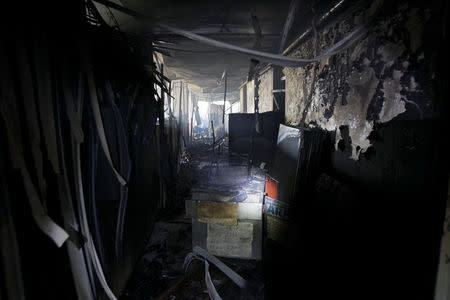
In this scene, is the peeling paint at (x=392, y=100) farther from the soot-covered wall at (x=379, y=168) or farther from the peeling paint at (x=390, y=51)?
the peeling paint at (x=390, y=51)

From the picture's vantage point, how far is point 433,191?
1.27m

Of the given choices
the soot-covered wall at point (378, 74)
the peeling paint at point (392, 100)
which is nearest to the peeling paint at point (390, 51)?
the soot-covered wall at point (378, 74)

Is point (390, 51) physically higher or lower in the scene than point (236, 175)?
higher

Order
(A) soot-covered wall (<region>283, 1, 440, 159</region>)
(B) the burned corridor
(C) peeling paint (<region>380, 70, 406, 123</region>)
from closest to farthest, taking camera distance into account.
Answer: (B) the burned corridor < (A) soot-covered wall (<region>283, 1, 440, 159</region>) < (C) peeling paint (<region>380, 70, 406, 123</region>)

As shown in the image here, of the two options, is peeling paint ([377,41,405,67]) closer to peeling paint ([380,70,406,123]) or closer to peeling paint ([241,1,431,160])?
peeling paint ([241,1,431,160])

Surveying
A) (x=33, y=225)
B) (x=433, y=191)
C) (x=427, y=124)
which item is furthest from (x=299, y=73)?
(x=33, y=225)

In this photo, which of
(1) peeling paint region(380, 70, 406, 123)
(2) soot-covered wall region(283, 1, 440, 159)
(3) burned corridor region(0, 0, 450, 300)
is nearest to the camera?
(3) burned corridor region(0, 0, 450, 300)

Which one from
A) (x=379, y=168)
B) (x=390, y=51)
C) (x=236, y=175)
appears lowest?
(x=236, y=175)

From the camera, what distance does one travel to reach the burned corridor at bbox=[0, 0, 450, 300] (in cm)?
120

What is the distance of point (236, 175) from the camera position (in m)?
3.69

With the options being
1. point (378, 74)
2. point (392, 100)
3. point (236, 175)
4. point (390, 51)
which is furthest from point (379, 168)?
point (236, 175)

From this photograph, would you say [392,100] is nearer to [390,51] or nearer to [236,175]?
[390,51]

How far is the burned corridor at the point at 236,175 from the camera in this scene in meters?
1.20

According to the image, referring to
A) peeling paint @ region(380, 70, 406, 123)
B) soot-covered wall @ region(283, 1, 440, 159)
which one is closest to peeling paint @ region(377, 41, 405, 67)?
soot-covered wall @ region(283, 1, 440, 159)
